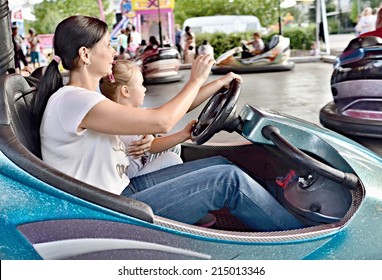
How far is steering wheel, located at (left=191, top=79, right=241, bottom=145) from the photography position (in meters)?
1.23

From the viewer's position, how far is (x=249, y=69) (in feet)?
26.9

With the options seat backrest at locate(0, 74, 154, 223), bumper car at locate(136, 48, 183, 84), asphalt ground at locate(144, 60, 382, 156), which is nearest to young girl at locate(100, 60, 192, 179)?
seat backrest at locate(0, 74, 154, 223)

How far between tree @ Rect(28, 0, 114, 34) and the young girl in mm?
13254

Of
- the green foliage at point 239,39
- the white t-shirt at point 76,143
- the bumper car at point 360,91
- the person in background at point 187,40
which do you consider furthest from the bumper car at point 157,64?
the white t-shirt at point 76,143

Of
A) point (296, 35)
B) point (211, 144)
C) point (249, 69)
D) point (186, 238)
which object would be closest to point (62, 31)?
point (186, 238)

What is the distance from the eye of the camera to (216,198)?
1.23 m

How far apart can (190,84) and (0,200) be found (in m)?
0.48

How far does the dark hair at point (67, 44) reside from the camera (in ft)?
3.67

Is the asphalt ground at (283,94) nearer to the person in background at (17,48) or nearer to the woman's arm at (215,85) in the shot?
the woman's arm at (215,85)

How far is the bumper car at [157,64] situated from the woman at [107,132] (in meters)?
6.16

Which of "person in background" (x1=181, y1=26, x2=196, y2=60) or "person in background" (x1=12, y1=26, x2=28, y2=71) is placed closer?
"person in background" (x1=12, y1=26, x2=28, y2=71)

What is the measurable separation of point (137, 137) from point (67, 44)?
1.33ft

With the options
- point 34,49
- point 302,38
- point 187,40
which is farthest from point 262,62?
point 34,49

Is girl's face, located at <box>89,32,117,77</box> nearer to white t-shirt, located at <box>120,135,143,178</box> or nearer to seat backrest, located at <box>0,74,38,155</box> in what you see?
seat backrest, located at <box>0,74,38,155</box>
